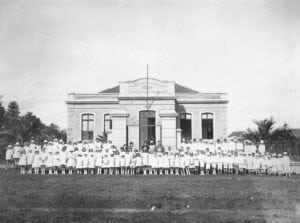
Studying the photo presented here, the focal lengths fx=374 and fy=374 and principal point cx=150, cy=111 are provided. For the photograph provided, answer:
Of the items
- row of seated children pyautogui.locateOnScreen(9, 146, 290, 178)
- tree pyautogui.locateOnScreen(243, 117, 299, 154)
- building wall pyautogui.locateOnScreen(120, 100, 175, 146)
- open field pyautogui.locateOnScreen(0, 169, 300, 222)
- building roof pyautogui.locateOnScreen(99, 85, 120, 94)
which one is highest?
building roof pyautogui.locateOnScreen(99, 85, 120, 94)

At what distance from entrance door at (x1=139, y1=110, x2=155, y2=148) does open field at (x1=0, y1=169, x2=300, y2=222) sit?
42.8 ft

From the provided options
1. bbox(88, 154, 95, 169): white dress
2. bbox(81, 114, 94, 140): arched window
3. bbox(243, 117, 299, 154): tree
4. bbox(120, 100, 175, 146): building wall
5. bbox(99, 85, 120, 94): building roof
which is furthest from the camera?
bbox(99, 85, 120, 94): building roof

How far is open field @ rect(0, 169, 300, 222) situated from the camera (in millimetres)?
7777

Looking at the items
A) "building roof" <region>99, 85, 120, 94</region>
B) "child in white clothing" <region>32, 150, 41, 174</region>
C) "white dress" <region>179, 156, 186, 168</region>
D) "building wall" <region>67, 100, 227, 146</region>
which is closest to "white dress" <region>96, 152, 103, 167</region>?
"child in white clothing" <region>32, 150, 41, 174</region>

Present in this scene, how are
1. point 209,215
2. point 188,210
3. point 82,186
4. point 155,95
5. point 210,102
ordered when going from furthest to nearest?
1. point 210,102
2. point 155,95
3. point 82,186
4. point 188,210
5. point 209,215

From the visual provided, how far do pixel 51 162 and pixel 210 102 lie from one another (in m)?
16.0

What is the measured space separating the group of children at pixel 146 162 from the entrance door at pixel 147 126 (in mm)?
7153

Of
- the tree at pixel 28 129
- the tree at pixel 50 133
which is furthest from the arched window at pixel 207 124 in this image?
the tree at pixel 28 129

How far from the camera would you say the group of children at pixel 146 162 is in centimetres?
1772

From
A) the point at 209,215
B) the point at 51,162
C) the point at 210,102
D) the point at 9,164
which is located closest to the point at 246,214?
the point at 209,215

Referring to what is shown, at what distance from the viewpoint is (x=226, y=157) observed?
59.4ft

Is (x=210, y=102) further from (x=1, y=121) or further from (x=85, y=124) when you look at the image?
(x=1, y=121)

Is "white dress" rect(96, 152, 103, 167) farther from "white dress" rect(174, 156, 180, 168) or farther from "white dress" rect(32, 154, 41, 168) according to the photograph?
"white dress" rect(174, 156, 180, 168)

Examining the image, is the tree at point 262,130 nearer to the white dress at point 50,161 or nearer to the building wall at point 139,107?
the building wall at point 139,107
